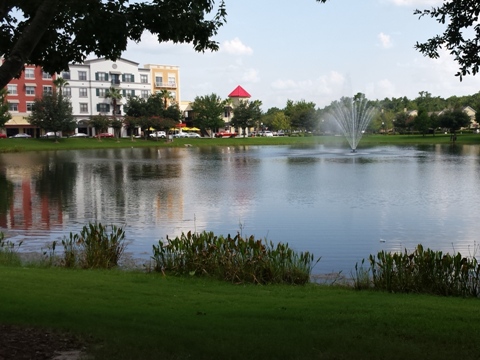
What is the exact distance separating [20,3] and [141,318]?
4899mm

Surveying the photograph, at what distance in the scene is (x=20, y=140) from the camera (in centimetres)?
9575

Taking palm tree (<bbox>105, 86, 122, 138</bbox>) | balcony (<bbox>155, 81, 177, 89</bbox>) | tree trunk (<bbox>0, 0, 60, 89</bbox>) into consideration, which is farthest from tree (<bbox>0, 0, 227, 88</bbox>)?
balcony (<bbox>155, 81, 177, 89</bbox>)

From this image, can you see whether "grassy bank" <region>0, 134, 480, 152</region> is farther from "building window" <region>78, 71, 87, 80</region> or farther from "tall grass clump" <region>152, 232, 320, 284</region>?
"tall grass clump" <region>152, 232, 320, 284</region>

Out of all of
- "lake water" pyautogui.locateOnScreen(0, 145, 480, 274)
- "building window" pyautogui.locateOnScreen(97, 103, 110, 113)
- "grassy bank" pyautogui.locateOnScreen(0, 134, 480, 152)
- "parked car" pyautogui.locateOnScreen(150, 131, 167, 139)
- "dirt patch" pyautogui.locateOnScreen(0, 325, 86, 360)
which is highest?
"building window" pyautogui.locateOnScreen(97, 103, 110, 113)

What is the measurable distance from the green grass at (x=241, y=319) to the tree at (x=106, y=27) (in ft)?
11.8

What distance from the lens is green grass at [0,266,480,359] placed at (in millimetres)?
6555

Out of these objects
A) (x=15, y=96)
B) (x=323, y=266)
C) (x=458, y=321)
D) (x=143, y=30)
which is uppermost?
(x=15, y=96)

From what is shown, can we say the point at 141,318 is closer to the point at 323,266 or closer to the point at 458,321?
the point at 458,321

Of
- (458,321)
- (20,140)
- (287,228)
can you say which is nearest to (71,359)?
(458,321)

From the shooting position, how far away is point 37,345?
21.8ft

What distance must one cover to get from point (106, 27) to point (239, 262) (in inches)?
240

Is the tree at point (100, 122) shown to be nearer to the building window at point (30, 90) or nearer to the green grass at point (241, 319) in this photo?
the building window at point (30, 90)

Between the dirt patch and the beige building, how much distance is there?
12466cm

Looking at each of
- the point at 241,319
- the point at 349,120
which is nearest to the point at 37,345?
the point at 241,319
